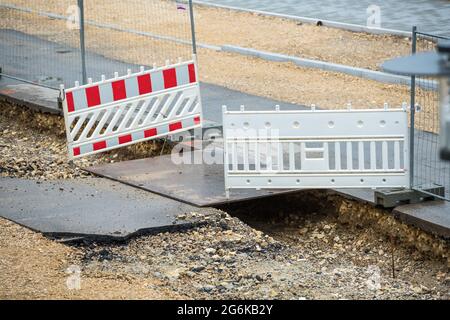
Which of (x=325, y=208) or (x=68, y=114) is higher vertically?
(x=68, y=114)

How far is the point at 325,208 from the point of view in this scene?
468 inches

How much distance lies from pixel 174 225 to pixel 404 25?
11.5m

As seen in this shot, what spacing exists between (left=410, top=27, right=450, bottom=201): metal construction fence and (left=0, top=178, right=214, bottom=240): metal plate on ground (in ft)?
7.33

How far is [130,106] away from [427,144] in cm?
354

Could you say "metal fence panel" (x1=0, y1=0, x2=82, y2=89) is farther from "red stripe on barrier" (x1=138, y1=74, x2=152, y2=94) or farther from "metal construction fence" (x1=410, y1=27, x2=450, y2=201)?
"metal construction fence" (x1=410, y1=27, x2=450, y2=201)

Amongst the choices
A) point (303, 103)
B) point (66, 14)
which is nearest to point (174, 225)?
point (303, 103)

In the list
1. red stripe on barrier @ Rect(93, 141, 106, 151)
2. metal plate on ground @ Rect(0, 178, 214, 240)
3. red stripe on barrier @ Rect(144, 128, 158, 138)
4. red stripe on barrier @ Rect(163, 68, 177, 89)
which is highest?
red stripe on barrier @ Rect(163, 68, 177, 89)

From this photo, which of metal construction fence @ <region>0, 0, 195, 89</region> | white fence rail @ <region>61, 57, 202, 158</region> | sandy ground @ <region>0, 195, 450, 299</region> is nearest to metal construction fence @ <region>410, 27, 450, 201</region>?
sandy ground @ <region>0, 195, 450, 299</region>

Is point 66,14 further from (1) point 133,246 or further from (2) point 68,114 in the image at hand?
(1) point 133,246

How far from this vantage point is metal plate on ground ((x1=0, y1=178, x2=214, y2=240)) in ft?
35.1

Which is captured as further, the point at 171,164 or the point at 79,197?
the point at 171,164

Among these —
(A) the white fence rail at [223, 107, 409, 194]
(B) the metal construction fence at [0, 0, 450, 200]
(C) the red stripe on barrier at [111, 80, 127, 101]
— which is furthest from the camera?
Answer: (B) the metal construction fence at [0, 0, 450, 200]

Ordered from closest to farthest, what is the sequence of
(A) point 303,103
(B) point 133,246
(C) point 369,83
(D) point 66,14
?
(B) point 133,246 → (A) point 303,103 → (C) point 369,83 → (D) point 66,14

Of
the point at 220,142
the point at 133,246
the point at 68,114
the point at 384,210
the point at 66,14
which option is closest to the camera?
the point at 133,246
